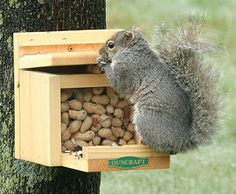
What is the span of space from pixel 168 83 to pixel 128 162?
37 centimetres

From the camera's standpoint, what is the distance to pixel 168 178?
6.88 metres

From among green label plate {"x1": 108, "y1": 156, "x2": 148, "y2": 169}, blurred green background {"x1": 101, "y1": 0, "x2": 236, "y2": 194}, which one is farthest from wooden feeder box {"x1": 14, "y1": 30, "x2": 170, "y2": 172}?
blurred green background {"x1": 101, "y1": 0, "x2": 236, "y2": 194}

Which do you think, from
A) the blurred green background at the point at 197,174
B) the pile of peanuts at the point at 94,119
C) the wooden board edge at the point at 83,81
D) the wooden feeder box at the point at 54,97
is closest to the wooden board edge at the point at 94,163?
the wooden feeder box at the point at 54,97

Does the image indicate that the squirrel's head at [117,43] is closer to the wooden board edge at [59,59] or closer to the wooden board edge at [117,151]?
the wooden board edge at [59,59]

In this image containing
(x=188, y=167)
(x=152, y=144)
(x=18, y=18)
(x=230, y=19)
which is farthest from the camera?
(x=230, y=19)

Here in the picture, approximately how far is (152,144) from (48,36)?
0.62 metres

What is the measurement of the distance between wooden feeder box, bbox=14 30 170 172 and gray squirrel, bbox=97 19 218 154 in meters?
0.08

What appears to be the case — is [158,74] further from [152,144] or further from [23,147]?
[23,147]

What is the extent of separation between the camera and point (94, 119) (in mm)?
4418

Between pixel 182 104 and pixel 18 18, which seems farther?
pixel 18 18

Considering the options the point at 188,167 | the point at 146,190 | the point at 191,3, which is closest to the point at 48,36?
the point at 146,190

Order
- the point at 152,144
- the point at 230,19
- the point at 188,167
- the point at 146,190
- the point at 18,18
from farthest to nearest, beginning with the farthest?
the point at 230,19
the point at 188,167
the point at 146,190
the point at 18,18
the point at 152,144

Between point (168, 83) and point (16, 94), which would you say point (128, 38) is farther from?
point (16, 94)

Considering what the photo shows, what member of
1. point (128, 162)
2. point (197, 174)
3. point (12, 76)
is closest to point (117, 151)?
point (128, 162)
